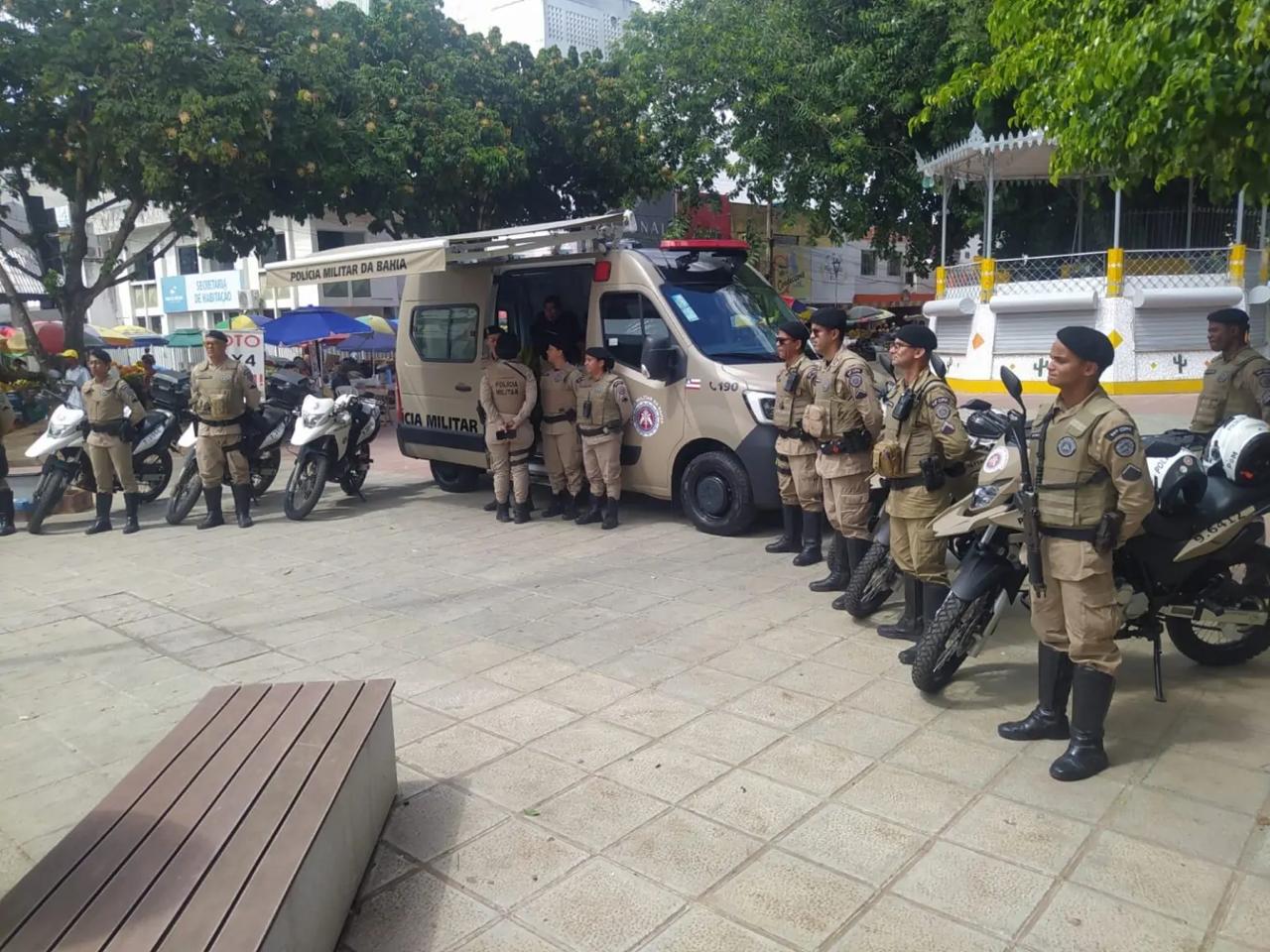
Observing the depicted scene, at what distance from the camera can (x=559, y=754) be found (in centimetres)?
396

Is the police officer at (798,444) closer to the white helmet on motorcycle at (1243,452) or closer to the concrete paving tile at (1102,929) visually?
the white helmet on motorcycle at (1243,452)

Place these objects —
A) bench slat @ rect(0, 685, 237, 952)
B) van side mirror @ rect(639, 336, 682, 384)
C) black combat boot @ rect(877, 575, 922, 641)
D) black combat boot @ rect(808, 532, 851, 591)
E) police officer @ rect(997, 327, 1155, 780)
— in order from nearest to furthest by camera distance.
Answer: bench slat @ rect(0, 685, 237, 952), police officer @ rect(997, 327, 1155, 780), black combat boot @ rect(877, 575, 922, 641), black combat boot @ rect(808, 532, 851, 591), van side mirror @ rect(639, 336, 682, 384)

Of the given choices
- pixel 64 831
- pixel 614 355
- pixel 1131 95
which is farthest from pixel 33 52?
pixel 1131 95

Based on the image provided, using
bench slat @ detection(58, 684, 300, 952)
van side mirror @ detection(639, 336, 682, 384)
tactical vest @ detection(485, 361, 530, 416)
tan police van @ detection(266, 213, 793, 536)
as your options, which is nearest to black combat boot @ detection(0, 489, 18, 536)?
tan police van @ detection(266, 213, 793, 536)

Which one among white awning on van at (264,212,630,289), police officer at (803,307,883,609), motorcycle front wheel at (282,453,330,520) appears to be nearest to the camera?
police officer at (803,307,883,609)

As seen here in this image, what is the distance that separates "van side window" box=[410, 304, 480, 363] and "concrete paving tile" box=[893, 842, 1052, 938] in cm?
697

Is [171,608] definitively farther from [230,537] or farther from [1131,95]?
[1131,95]

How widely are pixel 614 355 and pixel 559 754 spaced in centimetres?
478

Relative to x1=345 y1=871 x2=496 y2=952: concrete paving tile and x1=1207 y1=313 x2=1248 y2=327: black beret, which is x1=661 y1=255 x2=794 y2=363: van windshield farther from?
x1=345 y1=871 x2=496 y2=952: concrete paving tile

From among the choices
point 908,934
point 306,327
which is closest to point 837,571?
point 908,934

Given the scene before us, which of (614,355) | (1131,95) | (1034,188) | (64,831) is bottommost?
(64,831)

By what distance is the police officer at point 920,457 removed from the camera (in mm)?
4703

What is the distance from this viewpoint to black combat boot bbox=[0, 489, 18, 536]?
8.95 metres

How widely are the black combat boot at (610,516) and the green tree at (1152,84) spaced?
4196mm
